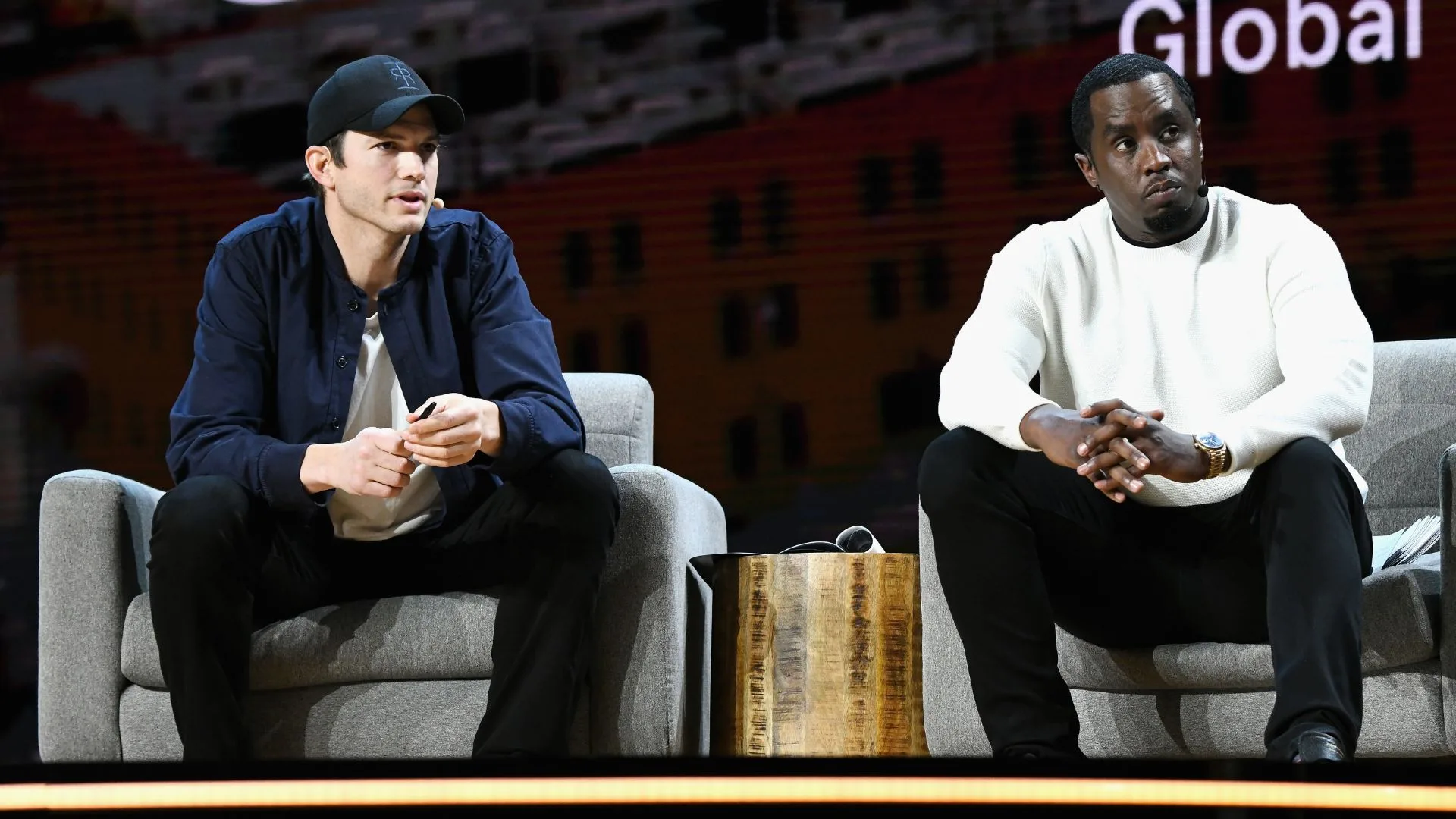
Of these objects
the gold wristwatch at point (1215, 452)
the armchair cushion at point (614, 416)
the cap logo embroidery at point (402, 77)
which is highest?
the cap logo embroidery at point (402, 77)

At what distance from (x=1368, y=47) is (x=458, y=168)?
222cm

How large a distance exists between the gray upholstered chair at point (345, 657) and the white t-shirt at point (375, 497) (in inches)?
4.9

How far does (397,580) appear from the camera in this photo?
2.24m

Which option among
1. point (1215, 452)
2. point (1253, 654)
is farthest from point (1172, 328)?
point (1253, 654)

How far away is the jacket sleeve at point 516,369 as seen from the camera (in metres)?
2.13

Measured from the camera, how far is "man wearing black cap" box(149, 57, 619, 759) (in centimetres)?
204

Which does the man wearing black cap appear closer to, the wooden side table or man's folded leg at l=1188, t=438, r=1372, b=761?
the wooden side table

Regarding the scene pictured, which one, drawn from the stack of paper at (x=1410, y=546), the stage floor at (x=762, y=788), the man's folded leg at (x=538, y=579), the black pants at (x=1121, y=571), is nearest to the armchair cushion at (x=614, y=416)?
the man's folded leg at (x=538, y=579)

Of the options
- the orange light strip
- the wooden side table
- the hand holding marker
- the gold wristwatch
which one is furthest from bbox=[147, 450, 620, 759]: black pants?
the orange light strip

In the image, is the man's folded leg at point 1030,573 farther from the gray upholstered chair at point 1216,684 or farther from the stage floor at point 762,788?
the stage floor at point 762,788

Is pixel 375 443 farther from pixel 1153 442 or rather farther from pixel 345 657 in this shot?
pixel 1153 442

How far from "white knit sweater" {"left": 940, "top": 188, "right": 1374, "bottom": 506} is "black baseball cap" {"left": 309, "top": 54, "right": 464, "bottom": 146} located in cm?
89

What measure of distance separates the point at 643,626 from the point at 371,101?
3.02ft

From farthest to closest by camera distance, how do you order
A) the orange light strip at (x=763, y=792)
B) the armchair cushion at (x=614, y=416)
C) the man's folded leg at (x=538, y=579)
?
the armchair cushion at (x=614, y=416) < the man's folded leg at (x=538, y=579) < the orange light strip at (x=763, y=792)
